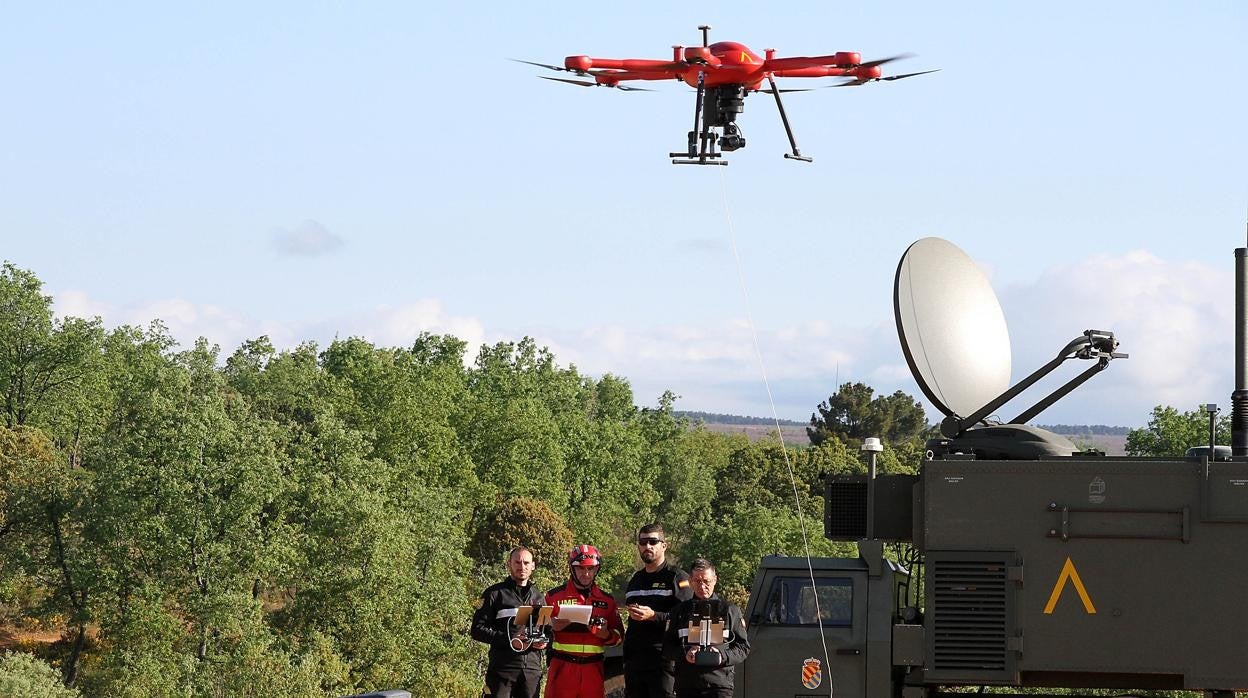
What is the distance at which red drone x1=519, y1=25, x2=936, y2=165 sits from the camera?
54.9 feet

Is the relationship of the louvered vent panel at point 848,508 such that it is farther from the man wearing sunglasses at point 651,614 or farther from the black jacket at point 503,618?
the black jacket at point 503,618

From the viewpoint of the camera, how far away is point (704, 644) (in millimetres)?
12047

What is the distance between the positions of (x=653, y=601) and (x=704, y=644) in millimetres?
651

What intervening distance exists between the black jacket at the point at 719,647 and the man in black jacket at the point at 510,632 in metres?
1.39

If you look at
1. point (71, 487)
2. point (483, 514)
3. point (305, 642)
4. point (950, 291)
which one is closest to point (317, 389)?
point (483, 514)

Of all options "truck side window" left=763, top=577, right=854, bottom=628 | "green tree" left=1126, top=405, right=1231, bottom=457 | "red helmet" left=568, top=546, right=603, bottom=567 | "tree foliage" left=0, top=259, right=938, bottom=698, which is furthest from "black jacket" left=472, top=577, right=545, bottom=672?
"green tree" left=1126, top=405, right=1231, bottom=457

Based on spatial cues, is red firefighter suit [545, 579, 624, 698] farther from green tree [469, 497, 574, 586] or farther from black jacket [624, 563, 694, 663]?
green tree [469, 497, 574, 586]

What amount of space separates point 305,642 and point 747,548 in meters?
28.0

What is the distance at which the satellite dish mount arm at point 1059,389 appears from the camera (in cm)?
1517

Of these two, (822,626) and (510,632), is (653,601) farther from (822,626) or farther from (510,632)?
(822,626)

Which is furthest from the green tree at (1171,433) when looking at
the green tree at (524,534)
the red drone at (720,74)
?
the red drone at (720,74)

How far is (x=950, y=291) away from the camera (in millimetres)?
16188

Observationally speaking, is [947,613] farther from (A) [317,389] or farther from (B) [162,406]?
(A) [317,389]

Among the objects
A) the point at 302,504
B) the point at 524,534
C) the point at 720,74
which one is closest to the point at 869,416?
the point at 524,534
